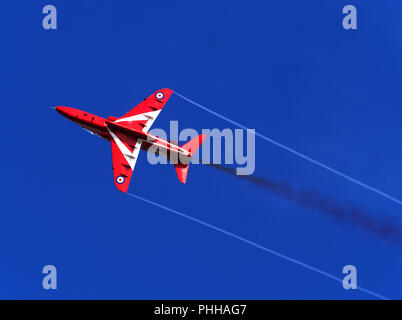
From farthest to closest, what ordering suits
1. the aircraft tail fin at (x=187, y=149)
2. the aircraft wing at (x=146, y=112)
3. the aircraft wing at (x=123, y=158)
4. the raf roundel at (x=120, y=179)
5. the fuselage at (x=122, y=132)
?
1. the aircraft wing at (x=146, y=112)
2. the fuselage at (x=122, y=132)
3. the aircraft tail fin at (x=187, y=149)
4. the aircraft wing at (x=123, y=158)
5. the raf roundel at (x=120, y=179)

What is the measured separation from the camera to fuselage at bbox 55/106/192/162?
66.1m

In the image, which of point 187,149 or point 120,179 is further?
point 187,149

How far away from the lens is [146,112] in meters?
69.8

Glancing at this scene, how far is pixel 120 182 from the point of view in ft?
213

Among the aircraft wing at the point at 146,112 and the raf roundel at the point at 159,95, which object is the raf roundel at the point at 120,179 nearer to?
the aircraft wing at the point at 146,112

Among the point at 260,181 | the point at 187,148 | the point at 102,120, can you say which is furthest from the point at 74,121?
the point at 260,181

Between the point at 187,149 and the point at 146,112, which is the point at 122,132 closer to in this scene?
the point at 146,112

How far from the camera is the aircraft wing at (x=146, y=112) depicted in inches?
2680

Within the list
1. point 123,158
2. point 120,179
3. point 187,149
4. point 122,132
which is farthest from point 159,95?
point 120,179

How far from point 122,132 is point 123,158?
10.3ft

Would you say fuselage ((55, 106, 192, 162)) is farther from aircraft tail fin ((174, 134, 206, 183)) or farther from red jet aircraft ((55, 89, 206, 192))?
aircraft tail fin ((174, 134, 206, 183))

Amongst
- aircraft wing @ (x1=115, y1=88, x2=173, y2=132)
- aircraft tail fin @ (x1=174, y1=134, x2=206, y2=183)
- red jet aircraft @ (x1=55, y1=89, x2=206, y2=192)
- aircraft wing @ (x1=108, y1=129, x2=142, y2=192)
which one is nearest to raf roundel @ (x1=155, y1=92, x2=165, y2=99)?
aircraft wing @ (x1=115, y1=88, x2=173, y2=132)

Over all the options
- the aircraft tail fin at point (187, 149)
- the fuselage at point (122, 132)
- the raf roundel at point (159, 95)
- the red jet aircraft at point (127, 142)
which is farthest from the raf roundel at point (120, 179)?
the raf roundel at point (159, 95)
